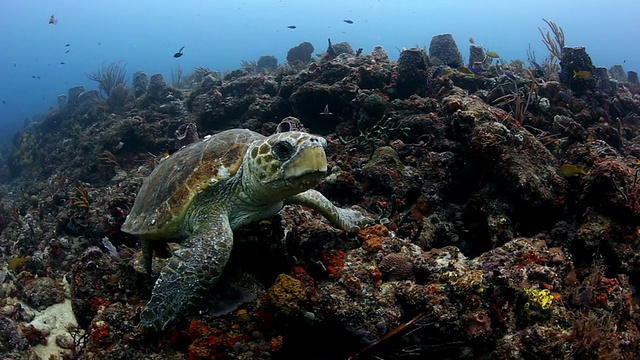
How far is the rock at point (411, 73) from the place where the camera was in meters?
8.48

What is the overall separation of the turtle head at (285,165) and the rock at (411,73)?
6242 mm

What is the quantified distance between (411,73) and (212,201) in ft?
21.5

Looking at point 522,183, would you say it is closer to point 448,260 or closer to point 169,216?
point 448,260

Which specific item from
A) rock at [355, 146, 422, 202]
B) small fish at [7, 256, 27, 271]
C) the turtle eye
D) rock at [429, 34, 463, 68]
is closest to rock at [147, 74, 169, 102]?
small fish at [7, 256, 27, 271]

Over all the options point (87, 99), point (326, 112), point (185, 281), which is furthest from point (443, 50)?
point (87, 99)

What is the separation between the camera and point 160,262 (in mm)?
4027

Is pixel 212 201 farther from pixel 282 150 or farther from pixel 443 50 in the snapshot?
pixel 443 50

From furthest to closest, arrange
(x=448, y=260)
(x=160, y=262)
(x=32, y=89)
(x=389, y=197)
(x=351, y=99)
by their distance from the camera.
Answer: (x=32, y=89), (x=351, y=99), (x=389, y=197), (x=160, y=262), (x=448, y=260)

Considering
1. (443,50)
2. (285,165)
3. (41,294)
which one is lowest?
(41,294)

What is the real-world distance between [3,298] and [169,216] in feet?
14.5

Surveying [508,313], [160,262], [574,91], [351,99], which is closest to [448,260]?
[508,313]

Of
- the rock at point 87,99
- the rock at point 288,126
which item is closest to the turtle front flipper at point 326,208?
the rock at point 288,126

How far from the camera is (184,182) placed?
3.46 m

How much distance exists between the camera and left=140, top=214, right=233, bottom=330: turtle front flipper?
9.00 ft
